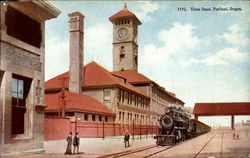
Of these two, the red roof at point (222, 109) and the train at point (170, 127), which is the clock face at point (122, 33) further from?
the train at point (170, 127)

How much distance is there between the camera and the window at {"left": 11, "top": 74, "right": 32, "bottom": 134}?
1529 centimetres

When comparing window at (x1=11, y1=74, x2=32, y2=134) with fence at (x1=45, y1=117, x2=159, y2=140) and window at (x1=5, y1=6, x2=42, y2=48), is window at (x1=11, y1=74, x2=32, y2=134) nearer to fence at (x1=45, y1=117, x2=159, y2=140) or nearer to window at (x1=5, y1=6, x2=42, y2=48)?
window at (x1=5, y1=6, x2=42, y2=48)

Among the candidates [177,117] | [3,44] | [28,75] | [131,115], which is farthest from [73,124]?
[131,115]

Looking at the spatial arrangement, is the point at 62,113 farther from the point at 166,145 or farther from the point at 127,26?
the point at 127,26

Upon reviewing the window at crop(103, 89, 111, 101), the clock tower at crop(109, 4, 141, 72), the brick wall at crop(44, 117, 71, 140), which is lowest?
the brick wall at crop(44, 117, 71, 140)

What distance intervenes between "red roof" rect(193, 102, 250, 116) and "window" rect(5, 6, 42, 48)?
3814cm

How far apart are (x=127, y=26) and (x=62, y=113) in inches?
1111

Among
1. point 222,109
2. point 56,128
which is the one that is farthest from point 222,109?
point 56,128

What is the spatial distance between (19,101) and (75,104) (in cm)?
1475

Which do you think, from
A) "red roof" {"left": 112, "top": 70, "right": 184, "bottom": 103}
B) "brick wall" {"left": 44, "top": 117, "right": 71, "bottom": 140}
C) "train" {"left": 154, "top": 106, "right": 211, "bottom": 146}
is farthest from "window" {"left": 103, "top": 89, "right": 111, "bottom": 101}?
"red roof" {"left": 112, "top": 70, "right": 184, "bottom": 103}

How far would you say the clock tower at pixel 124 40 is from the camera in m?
52.9

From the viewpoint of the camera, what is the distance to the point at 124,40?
57906 mm

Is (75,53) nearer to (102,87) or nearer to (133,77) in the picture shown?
(102,87)

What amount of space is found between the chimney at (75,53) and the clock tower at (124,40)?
1565 centimetres
